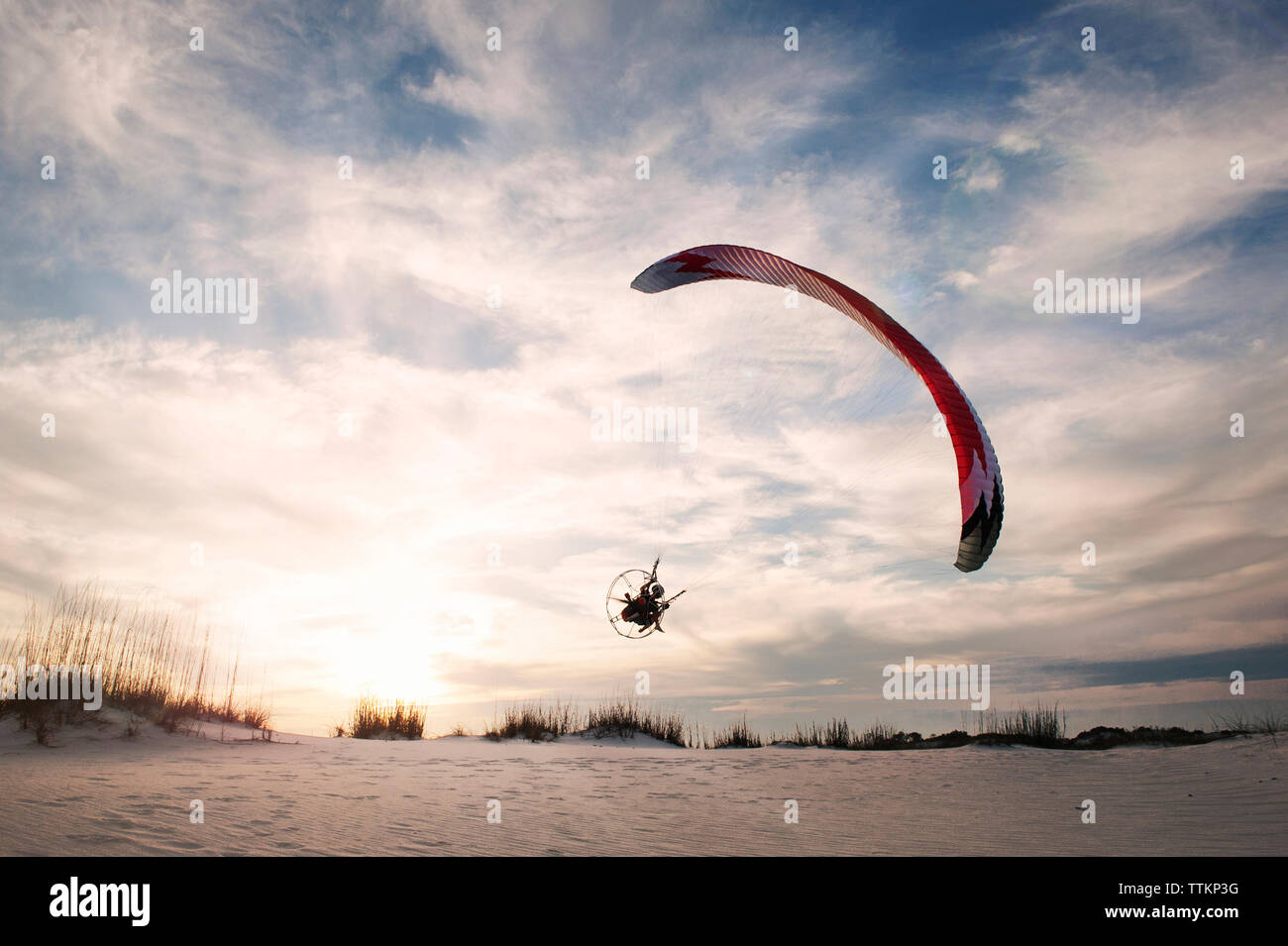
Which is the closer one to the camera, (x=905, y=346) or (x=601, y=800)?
(x=601, y=800)

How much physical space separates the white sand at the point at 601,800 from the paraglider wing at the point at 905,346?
3.55 meters

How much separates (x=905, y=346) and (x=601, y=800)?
25.0ft

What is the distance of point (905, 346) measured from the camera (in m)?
11.0

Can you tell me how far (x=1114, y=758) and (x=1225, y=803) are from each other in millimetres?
4978

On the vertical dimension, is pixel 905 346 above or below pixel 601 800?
above

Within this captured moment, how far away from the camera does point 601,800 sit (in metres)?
8.16

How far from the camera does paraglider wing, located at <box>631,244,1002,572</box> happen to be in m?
10.2

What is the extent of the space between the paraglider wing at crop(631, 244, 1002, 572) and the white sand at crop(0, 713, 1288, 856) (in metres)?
3.55

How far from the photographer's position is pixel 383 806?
7.01 metres

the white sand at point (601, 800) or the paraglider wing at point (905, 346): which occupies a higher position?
the paraglider wing at point (905, 346)

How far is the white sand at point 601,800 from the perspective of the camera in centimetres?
570
